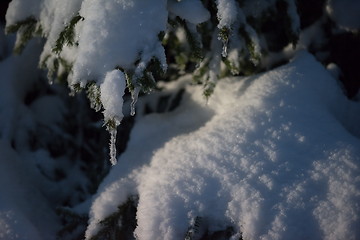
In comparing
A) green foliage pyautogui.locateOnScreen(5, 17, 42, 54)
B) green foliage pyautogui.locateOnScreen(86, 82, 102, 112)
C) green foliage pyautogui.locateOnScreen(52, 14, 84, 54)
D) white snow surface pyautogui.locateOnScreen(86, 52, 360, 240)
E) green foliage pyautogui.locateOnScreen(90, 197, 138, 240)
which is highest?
green foliage pyautogui.locateOnScreen(52, 14, 84, 54)

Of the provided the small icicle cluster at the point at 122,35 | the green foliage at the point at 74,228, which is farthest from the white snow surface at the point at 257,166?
the small icicle cluster at the point at 122,35

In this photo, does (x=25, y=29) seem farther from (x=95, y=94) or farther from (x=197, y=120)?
(x=197, y=120)

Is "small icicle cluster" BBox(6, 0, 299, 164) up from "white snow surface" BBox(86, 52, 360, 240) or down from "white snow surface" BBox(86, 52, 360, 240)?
up

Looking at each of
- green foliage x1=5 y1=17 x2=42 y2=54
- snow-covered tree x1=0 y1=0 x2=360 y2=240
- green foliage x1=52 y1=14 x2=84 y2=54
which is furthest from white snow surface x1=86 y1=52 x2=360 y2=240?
green foliage x1=5 y1=17 x2=42 y2=54

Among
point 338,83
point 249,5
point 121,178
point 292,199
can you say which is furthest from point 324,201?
point 249,5

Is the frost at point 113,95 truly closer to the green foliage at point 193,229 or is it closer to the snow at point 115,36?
the snow at point 115,36

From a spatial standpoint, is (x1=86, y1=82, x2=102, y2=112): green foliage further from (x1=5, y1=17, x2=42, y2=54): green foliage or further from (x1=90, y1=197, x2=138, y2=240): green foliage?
(x1=5, y1=17, x2=42, y2=54): green foliage

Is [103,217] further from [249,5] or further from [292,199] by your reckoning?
[249,5]

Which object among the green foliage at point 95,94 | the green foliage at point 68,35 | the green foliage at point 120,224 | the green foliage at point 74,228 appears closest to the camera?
the green foliage at point 95,94
